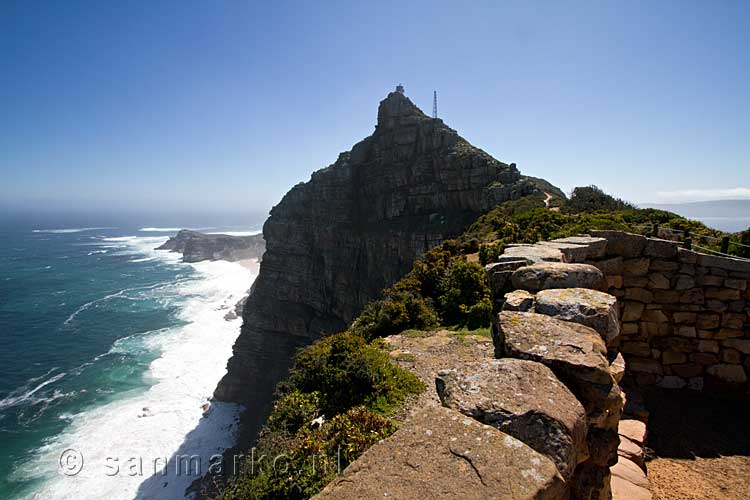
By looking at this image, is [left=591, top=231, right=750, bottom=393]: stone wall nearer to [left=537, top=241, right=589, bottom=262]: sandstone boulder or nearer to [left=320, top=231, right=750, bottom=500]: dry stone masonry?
[left=320, top=231, right=750, bottom=500]: dry stone masonry

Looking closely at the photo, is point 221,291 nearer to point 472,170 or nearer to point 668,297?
point 472,170

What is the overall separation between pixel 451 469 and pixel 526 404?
79 cm

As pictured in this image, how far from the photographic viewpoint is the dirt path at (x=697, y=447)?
5.57 metres

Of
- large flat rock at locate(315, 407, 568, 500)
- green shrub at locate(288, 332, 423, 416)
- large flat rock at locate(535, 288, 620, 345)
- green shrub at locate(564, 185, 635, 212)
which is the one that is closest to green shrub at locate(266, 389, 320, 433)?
green shrub at locate(288, 332, 423, 416)

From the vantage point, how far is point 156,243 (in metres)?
152

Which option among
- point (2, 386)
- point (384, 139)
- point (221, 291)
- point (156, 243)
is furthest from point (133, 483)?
point (156, 243)

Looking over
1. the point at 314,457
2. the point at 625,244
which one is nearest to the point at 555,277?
the point at 314,457

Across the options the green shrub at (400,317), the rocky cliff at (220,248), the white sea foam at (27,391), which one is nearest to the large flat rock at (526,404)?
the green shrub at (400,317)

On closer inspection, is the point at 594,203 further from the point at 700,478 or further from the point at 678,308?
the point at 700,478

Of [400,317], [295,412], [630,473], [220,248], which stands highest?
[400,317]

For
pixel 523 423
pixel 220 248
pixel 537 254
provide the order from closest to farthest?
pixel 523 423 < pixel 537 254 < pixel 220 248

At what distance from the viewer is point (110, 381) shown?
129ft

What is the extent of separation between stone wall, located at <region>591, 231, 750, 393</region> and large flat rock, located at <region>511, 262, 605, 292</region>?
9.18ft

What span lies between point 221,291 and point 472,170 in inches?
2255
